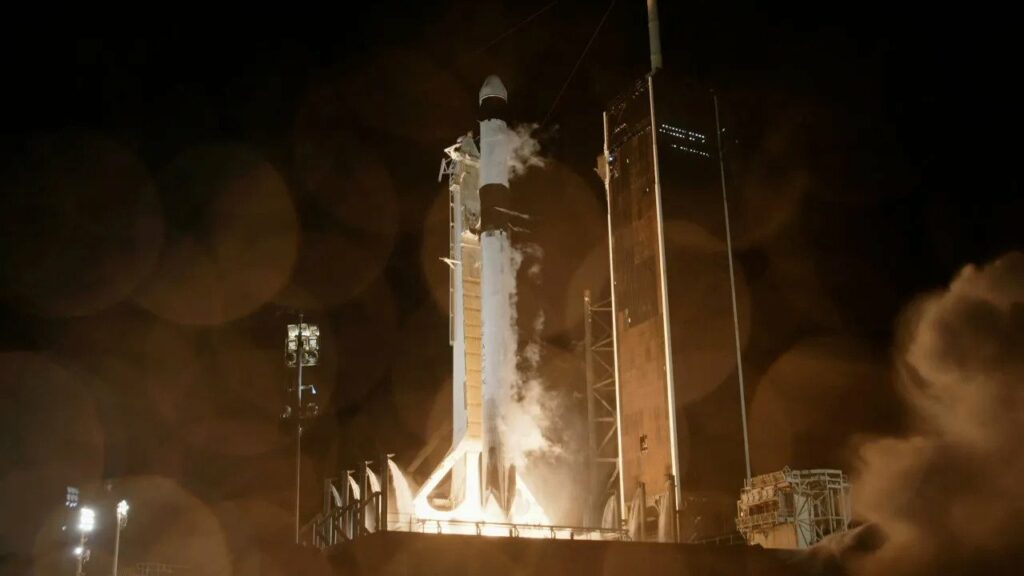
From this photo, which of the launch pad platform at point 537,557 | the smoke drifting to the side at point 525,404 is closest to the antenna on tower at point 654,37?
the smoke drifting to the side at point 525,404

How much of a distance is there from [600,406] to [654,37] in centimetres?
1283

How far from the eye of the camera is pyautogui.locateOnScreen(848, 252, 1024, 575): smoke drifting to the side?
20.5 m

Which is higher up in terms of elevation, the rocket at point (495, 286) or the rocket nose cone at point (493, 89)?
the rocket nose cone at point (493, 89)

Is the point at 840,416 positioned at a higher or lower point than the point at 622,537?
higher

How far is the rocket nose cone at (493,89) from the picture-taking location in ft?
106

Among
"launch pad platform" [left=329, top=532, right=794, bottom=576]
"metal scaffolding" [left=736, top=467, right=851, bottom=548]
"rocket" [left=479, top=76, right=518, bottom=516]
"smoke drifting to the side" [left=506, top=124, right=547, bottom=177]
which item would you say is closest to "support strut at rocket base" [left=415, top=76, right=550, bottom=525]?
"rocket" [left=479, top=76, right=518, bottom=516]

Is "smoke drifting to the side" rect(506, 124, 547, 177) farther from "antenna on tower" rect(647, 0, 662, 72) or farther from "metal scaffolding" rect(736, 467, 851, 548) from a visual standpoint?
"metal scaffolding" rect(736, 467, 851, 548)

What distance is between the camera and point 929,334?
25.4 meters

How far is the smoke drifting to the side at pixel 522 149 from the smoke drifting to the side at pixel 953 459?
44.4 ft

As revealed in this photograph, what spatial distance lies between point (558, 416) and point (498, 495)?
13.3 ft

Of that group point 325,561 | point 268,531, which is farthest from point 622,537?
point 268,531

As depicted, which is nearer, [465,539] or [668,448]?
[465,539]

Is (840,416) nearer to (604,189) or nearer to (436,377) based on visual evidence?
(604,189)

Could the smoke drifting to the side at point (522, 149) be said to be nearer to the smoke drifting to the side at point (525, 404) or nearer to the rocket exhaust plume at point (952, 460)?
the smoke drifting to the side at point (525, 404)
